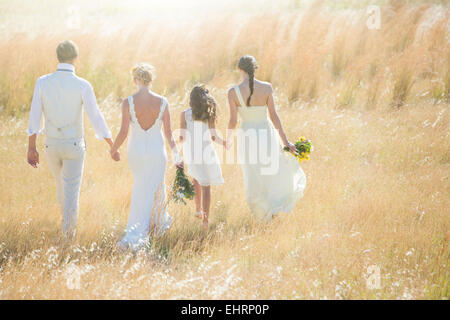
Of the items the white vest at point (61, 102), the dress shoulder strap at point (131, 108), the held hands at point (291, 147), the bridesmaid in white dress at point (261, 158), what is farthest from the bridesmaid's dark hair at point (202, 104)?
the white vest at point (61, 102)

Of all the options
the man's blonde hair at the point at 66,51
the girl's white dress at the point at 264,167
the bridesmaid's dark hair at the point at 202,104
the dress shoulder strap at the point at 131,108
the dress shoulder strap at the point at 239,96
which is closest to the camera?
the man's blonde hair at the point at 66,51

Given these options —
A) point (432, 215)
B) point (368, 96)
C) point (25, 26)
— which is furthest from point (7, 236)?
point (25, 26)

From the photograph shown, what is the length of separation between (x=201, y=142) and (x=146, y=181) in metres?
0.72

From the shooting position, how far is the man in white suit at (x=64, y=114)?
3.78 meters

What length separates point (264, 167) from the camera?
4.70m

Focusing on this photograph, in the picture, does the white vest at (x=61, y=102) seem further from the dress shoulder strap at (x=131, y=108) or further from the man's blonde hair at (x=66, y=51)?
the dress shoulder strap at (x=131, y=108)

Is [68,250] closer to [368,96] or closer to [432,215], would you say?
[432,215]

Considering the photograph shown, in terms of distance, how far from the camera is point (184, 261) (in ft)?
12.3

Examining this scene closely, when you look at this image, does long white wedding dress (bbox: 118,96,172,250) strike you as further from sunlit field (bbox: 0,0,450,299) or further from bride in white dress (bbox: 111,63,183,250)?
sunlit field (bbox: 0,0,450,299)

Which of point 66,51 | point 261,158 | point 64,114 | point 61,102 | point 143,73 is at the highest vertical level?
point 66,51

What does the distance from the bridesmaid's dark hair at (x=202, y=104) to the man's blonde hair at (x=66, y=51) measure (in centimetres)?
117

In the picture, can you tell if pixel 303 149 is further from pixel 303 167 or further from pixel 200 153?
pixel 303 167

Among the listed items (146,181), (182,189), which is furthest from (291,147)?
(146,181)
